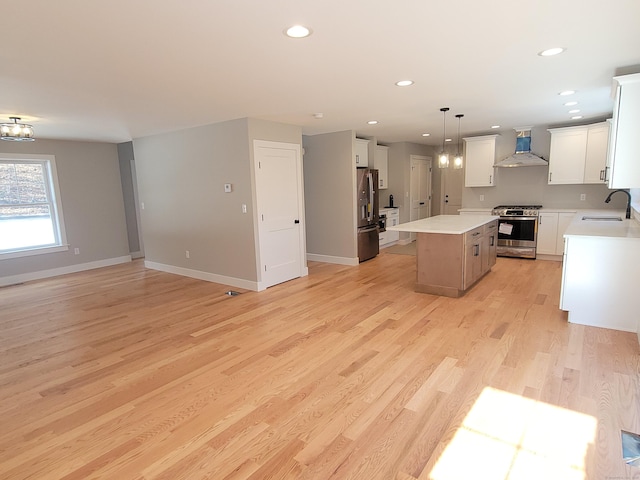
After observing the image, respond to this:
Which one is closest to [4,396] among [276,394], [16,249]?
[276,394]

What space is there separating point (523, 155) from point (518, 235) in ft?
4.85

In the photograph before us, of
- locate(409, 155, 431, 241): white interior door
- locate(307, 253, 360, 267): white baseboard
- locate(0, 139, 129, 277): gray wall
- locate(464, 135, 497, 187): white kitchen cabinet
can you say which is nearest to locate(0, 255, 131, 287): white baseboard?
locate(0, 139, 129, 277): gray wall

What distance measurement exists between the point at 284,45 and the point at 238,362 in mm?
2439

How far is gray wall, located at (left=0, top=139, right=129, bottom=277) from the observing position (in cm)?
609

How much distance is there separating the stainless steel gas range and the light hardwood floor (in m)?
2.10

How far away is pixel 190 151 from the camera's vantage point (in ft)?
17.7

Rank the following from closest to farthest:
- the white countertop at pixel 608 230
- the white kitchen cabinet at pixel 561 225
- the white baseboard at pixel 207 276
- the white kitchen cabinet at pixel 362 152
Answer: the white countertop at pixel 608 230 → the white baseboard at pixel 207 276 → the white kitchen cabinet at pixel 561 225 → the white kitchen cabinet at pixel 362 152

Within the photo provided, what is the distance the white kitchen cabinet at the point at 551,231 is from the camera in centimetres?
Answer: 595

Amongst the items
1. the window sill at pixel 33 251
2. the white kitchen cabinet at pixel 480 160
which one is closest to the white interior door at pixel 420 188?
the white kitchen cabinet at pixel 480 160

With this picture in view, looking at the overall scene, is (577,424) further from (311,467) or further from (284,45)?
Answer: (284,45)

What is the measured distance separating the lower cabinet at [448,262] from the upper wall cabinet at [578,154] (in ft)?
8.42

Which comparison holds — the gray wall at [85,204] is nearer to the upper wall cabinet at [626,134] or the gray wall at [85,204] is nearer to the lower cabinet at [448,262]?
the lower cabinet at [448,262]

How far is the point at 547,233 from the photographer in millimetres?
6105

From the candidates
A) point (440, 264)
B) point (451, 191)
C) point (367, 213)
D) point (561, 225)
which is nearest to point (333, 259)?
point (367, 213)
